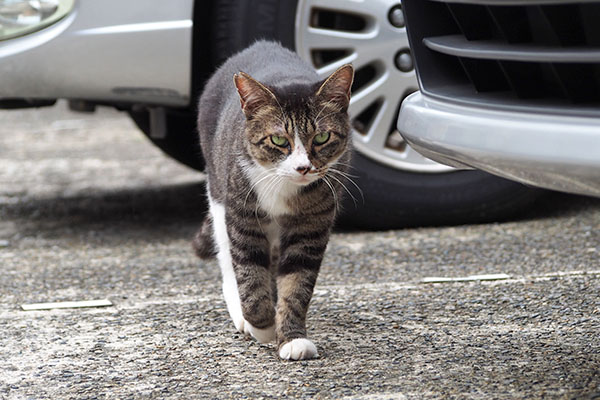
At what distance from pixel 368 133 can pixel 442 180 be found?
390 millimetres

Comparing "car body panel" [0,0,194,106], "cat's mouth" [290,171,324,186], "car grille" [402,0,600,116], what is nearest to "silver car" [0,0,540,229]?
"car body panel" [0,0,194,106]

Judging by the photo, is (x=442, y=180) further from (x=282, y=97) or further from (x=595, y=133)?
(x=595, y=133)

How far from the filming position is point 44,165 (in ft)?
21.3

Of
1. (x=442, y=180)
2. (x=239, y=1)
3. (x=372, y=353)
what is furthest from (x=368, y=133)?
(x=372, y=353)

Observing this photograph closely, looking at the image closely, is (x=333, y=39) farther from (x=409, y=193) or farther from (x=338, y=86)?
(x=338, y=86)

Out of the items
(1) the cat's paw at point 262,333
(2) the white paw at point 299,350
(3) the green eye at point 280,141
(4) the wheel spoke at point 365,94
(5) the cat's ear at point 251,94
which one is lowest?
(1) the cat's paw at point 262,333

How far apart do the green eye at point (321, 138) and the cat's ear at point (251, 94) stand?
165 mm

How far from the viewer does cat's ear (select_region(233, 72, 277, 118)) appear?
110 inches

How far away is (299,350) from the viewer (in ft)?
8.83

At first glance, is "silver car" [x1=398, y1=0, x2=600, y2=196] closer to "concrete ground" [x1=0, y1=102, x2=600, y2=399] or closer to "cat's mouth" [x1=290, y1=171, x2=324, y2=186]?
"cat's mouth" [x1=290, y1=171, x2=324, y2=186]

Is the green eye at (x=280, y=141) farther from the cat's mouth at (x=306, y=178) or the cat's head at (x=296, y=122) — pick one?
the cat's mouth at (x=306, y=178)

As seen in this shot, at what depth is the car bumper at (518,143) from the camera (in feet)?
6.24

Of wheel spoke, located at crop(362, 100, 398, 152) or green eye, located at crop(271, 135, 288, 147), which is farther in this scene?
wheel spoke, located at crop(362, 100, 398, 152)

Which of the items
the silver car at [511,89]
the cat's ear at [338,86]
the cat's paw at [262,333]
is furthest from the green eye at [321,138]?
the cat's paw at [262,333]
